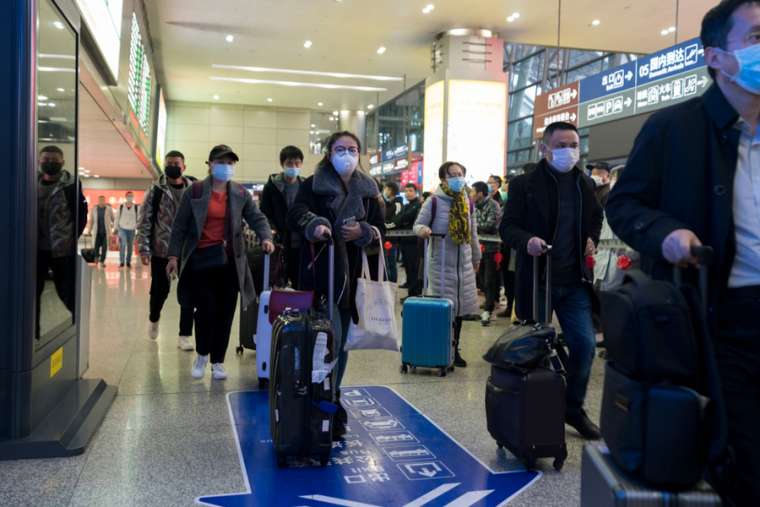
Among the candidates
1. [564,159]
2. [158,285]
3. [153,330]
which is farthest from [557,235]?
[153,330]

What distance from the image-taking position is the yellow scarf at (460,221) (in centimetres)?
543

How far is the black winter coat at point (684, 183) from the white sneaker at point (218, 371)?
372cm

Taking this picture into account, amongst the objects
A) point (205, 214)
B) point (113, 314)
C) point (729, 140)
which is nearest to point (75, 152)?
point (205, 214)

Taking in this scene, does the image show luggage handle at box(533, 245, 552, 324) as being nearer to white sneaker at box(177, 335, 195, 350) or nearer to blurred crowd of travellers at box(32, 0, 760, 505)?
blurred crowd of travellers at box(32, 0, 760, 505)

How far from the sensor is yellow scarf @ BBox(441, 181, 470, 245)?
17.8 ft

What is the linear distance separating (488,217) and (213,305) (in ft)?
14.5

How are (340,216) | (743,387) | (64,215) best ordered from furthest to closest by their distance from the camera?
(64,215), (340,216), (743,387)

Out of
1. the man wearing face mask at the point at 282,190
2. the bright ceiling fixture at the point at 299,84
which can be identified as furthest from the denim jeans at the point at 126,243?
the man wearing face mask at the point at 282,190

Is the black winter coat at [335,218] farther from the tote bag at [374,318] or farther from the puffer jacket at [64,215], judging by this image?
the puffer jacket at [64,215]

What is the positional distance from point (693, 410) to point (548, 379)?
1764 millimetres

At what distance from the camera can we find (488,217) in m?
8.36

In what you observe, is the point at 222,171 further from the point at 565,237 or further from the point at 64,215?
the point at 565,237

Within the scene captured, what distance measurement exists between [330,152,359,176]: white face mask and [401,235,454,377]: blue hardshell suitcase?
1797 millimetres

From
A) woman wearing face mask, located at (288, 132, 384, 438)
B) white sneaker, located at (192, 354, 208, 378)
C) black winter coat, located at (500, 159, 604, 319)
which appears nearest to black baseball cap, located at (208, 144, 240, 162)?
woman wearing face mask, located at (288, 132, 384, 438)
